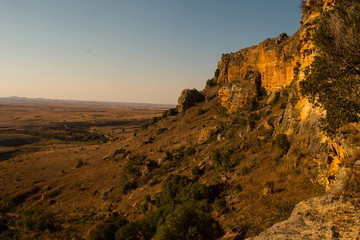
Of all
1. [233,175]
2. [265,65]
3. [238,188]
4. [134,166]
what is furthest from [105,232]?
[265,65]

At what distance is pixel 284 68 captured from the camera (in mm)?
24969

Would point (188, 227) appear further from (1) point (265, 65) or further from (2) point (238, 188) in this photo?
(1) point (265, 65)

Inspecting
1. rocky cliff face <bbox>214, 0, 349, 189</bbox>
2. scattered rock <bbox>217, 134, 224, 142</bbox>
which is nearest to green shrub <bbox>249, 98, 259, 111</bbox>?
rocky cliff face <bbox>214, 0, 349, 189</bbox>

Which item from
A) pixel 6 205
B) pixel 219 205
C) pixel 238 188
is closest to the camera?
pixel 219 205

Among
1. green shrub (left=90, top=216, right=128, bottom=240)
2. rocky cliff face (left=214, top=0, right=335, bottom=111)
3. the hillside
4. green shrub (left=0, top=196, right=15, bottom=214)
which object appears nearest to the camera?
the hillside

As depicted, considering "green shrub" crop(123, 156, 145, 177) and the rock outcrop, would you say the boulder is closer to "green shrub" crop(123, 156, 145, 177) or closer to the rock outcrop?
"green shrub" crop(123, 156, 145, 177)

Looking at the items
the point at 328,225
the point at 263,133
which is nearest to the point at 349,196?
the point at 328,225

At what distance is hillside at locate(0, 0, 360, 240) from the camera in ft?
24.7

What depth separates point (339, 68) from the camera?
28.4 ft

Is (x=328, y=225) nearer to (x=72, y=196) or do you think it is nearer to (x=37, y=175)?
(x=72, y=196)

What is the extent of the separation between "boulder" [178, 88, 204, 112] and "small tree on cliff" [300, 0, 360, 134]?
1237 inches

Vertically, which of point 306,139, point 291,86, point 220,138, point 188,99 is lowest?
point 220,138

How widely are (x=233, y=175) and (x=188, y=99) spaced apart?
27222 mm

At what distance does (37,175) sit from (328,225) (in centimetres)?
3623
